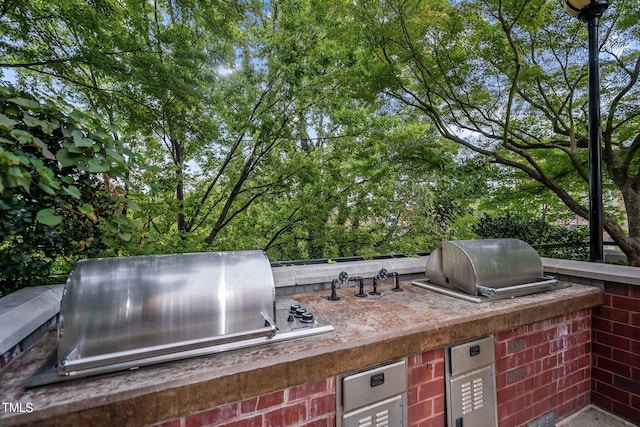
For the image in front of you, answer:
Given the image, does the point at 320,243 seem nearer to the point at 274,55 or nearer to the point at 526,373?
the point at 274,55

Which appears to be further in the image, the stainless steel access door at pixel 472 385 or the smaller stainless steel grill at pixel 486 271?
the smaller stainless steel grill at pixel 486 271

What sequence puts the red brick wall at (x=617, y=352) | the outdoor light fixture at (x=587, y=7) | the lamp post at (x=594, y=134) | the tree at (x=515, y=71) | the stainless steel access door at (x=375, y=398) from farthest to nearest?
the tree at (x=515, y=71) → the lamp post at (x=594, y=134) → the outdoor light fixture at (x=587, y=7) → the red brick wall at (x=617, y=352) → the stainless steel access door at (x=375, y=398)

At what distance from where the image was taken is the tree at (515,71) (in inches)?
155

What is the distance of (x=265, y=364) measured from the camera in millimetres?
1254

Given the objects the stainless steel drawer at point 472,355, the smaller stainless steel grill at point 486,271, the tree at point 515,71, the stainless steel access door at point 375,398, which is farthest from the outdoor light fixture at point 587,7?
the stainless steel access door at point 375,398

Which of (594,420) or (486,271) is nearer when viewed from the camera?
(486,271)

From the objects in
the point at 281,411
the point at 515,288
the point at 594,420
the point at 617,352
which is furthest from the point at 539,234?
the point at 281,411

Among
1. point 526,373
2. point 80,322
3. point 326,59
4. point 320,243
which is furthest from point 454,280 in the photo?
point 320,243

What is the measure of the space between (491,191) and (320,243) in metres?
3.61

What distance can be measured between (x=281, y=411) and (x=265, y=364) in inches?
10.8

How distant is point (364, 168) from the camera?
5.46 m

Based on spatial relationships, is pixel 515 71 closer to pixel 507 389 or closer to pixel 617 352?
pixel 617 352

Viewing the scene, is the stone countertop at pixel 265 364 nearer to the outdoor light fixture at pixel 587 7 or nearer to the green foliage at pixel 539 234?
the outdoor light fixture at pixel 587 7

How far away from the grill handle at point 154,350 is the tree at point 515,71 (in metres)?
4.19
